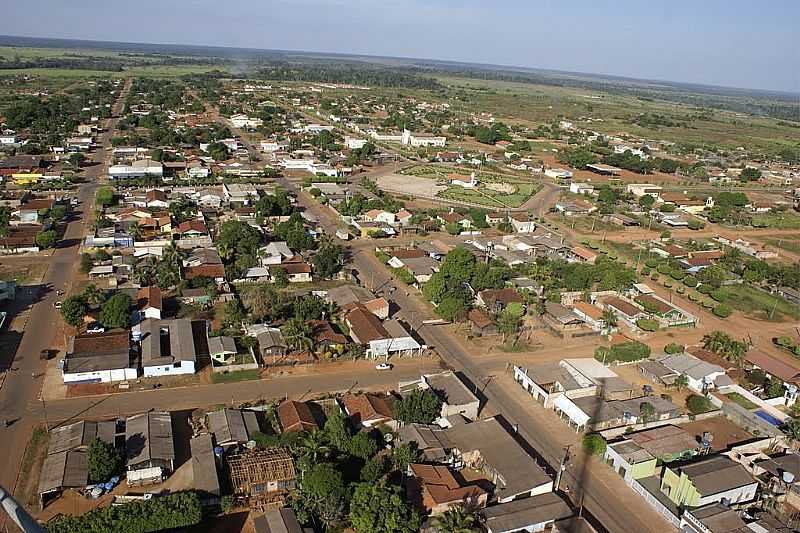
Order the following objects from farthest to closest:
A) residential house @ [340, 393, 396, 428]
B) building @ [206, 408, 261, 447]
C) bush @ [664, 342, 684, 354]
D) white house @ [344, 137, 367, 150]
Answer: white house @ [344, 137, 367, 150], bush @ [664, 342, 684, 354], residential house @ [340, 393, 396, 428], building @ [206, 408, 261, 447]

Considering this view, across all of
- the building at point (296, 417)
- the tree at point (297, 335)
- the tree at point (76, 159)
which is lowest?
the building at point (296, 417)

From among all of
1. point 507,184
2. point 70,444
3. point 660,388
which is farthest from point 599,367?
point 507,184

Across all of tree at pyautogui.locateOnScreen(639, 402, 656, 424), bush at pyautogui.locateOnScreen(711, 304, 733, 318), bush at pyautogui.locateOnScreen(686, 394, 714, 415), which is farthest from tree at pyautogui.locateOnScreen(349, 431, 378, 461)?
bush at pyautogui.locateOnScreen(711, 304, 733, 318)

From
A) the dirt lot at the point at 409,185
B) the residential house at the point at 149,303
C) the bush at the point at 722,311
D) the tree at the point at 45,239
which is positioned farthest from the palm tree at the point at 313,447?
the dirt lot at the point at 409,185

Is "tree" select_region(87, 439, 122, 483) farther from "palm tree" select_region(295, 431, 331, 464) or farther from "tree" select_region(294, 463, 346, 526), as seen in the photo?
"tree" select_region(294, 463, 346, 526)

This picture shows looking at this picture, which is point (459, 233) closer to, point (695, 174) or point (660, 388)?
point (660, 388)

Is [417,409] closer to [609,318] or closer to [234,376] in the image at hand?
[234,376]

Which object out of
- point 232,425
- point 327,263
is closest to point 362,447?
point 232,425

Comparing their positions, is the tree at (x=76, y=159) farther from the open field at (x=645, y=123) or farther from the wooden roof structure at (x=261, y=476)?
the open field at (x=645, y=123)
